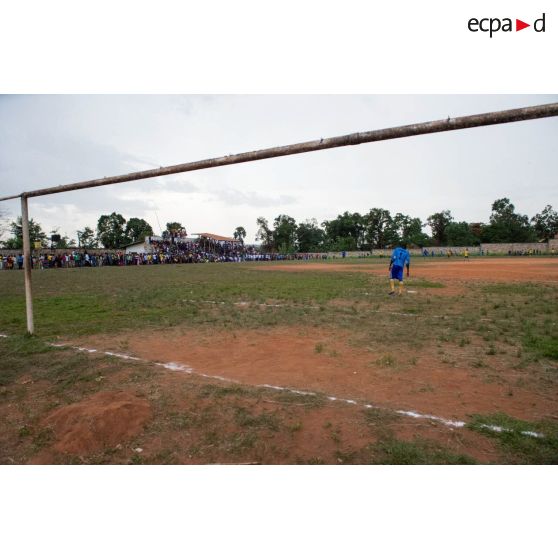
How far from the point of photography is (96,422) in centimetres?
321

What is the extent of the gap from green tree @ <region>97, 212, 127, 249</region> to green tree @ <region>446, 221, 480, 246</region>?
249 feet

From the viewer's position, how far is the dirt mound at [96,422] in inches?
117

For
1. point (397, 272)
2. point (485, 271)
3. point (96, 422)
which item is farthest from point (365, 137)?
point (485, 271)

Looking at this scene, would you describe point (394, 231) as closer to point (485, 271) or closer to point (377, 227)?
point (377, 227)

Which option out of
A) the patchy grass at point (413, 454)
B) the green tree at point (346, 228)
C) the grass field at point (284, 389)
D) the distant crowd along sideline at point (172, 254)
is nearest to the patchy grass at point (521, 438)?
the grass field at point (284, 389)

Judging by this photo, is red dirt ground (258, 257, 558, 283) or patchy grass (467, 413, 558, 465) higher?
red dirt ground (258, 257, 558, 283)

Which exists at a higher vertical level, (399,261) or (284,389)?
(399,261)

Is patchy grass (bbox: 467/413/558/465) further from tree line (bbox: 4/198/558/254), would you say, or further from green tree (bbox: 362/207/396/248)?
green tree (bbox: 362/207/396/248)

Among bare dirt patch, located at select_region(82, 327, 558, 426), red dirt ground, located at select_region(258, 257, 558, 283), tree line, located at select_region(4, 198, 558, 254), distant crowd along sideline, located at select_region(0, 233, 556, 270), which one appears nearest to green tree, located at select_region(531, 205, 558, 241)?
tree line, located at select_region(4, 198, 558, 254)

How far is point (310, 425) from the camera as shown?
322 cm

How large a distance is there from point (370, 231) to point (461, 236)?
991 inches

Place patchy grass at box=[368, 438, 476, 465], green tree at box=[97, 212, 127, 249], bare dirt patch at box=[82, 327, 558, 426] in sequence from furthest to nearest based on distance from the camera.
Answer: green tree at box=[97, 212, 127, 249], bare dirt patch at box=[82, 327, 558, 426], patchy grass at box=[368, 438, 476, 465]

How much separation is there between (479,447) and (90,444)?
3213 mm

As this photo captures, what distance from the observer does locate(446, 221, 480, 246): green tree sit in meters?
76.7
